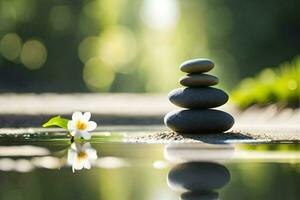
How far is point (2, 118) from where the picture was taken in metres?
16.0

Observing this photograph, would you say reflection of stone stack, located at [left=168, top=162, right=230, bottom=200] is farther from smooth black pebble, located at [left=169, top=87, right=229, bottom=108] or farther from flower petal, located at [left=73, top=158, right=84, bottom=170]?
smooth black pebble, located at [left=169, top=87, right=229, bottom=108]

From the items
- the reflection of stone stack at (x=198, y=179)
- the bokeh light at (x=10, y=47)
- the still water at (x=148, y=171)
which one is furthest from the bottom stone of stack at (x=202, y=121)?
the bokeh light at (x=10, y=47)

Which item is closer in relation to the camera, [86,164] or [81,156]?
[86,164]

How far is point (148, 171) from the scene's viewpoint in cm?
786

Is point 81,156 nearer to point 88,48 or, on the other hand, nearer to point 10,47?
point 10,47

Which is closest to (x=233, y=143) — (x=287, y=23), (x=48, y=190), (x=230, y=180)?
(x=230, y=180)

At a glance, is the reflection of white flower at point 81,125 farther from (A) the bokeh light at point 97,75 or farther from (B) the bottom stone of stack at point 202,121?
(A) the bokeh light at point 97,75

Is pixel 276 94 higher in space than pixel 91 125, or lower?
higher

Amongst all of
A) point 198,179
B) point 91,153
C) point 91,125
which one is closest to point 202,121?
point 91,125

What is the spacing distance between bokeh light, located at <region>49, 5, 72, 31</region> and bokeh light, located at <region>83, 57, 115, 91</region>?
161 inches

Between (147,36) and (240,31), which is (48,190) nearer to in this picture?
(240,31)

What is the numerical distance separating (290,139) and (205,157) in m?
2.74

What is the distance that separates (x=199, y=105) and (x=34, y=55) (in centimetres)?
2756

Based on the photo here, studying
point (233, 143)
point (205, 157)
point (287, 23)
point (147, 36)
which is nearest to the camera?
point (205, 157)
